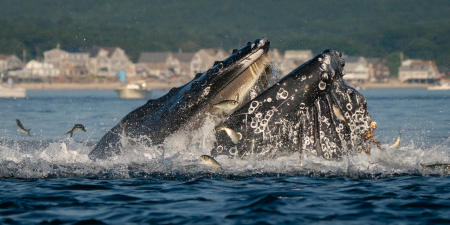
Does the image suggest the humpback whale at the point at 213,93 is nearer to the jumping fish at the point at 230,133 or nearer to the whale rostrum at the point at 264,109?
the whale rostrum at the point at 264,109

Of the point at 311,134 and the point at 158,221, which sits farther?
the point at 311,134

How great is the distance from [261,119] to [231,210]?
7.22 feet

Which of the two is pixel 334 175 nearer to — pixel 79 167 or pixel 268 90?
pixel 268 90

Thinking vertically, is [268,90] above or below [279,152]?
above

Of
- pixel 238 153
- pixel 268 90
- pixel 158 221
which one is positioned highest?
pixel 268 90

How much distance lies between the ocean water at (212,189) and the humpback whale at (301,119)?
0.21 metres

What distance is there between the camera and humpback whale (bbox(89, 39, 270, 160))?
11.2 m

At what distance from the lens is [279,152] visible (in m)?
11.7

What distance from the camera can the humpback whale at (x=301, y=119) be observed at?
11.4 metres

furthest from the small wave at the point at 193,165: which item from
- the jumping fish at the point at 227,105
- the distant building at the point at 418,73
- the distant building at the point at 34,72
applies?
the distant building at the point at 418,73

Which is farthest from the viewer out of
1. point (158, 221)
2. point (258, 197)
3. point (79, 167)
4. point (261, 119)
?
point (79, 167)

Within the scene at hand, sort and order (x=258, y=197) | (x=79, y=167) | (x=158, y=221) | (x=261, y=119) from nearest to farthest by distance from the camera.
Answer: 1. (x=158, y=221)
2. (x=258, y=197)
3. (x=261, y=119)
4. (x=79, y=167)

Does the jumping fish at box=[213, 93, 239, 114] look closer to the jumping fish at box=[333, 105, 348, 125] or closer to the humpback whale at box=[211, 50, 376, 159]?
the humpback whale at box=[211, 50, 376, 159]

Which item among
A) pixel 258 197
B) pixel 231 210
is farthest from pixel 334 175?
pixel 231 210
